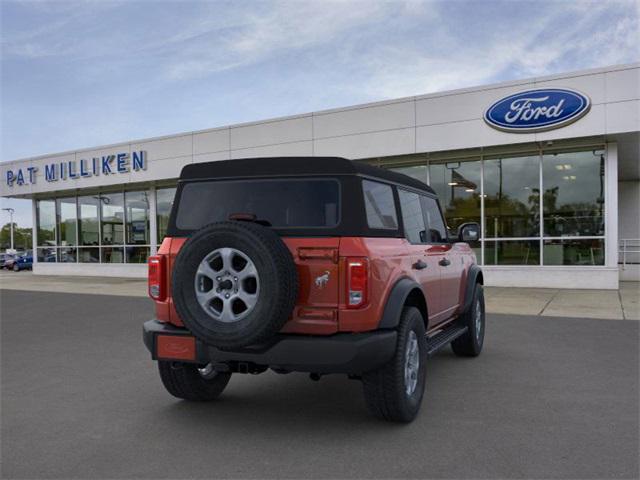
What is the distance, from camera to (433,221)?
5.71m

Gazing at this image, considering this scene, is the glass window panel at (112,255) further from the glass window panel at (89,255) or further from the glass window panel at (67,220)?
the glass window panel at (67,220)

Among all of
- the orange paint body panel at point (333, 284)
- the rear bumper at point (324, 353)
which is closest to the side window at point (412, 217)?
the orange paint body panel at point (333, 284)

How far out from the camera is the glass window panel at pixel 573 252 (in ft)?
47.0

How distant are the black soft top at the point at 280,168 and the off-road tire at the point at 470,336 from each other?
8.14 feet

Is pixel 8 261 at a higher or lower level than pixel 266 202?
lower

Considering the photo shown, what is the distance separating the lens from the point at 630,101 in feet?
43.0

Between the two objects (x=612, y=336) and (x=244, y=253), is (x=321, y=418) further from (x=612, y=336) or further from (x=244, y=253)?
(x=612, y=336)

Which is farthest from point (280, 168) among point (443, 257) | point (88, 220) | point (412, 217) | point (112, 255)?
point (88, 220)

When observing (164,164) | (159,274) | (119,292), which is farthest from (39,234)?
(159,274)

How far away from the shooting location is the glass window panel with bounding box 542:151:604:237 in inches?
569

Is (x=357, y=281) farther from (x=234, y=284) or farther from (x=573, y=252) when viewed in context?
(x=573, y=252)

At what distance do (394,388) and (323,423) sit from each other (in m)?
0.68

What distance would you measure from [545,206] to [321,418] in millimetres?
12487

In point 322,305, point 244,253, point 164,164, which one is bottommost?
point 322,305
